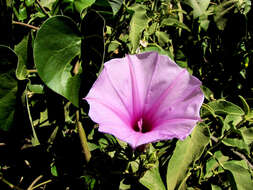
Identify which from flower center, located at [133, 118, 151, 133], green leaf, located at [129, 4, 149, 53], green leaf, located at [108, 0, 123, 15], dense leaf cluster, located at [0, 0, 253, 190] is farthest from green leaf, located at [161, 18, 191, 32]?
A: flower center, located at [133, 118, 151, 133]

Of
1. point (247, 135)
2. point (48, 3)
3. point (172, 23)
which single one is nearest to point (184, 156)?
point (247, 135)

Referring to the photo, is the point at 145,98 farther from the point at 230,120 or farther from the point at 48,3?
the point at 48,3

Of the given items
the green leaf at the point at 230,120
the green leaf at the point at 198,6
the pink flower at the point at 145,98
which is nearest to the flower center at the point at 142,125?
the pink flower at the point at 145,98

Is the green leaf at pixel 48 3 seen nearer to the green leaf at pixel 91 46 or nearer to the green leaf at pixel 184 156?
the green leaf at pixel 91 46

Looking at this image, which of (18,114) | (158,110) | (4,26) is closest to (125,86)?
(158,110)

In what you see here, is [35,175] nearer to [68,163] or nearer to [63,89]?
[68,163]
